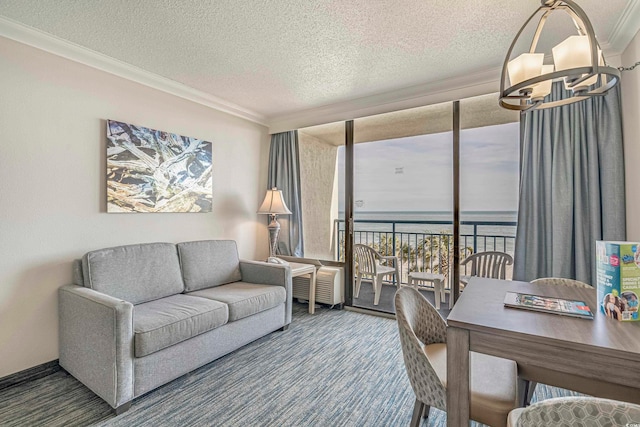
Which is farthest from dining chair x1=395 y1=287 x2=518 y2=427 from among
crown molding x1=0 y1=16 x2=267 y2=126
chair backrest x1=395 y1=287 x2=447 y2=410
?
crown molding x1=0 y1=16 x2=267 y2=126

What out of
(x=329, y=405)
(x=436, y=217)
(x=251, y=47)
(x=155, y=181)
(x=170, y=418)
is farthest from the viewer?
(x=436, y=217)

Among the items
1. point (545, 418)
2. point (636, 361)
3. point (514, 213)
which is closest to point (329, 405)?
point (545, 418)

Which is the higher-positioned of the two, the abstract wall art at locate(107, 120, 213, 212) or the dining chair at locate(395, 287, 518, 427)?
the abstract wall art at locate(107, 120, 213, 212)

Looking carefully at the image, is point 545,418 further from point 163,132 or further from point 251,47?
point 163,132

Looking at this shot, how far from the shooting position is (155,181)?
9.84ft

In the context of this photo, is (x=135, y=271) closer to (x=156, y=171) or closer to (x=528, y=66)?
(x=156, y=171)

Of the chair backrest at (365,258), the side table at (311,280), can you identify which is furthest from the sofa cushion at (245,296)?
the chair backrest at (365,258)

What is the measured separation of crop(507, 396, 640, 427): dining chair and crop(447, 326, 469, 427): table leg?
0.33m

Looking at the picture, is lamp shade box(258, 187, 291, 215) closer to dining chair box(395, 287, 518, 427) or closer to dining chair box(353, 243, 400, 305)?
dining chair box(353, 243, 400, 305)

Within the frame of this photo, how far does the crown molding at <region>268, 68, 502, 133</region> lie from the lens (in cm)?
292

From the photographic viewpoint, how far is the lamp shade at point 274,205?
150 inches

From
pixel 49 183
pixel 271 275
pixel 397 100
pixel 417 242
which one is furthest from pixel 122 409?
pixel 417 242

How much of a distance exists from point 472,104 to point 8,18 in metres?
3.91

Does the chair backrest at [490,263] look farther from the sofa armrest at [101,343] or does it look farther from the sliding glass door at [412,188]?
the sofa armrest at [101,343]
